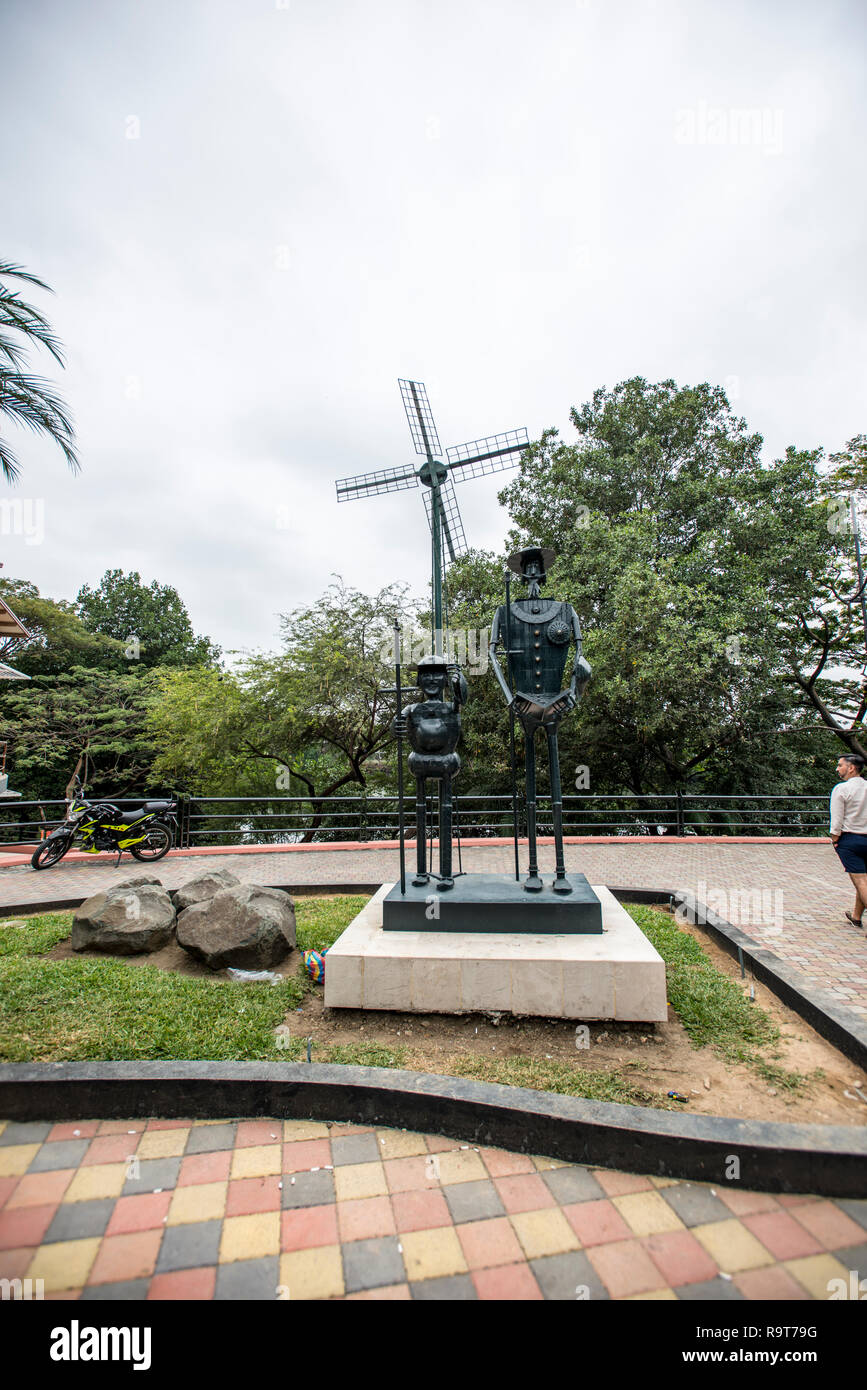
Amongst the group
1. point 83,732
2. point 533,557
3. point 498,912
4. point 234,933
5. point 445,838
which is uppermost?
point 533,557

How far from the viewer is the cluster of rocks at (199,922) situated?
4.66 m

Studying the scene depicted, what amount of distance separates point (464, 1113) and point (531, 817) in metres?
2.49

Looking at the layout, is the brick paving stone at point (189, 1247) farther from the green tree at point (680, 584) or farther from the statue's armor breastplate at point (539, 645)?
the green tree at point (680, 584)

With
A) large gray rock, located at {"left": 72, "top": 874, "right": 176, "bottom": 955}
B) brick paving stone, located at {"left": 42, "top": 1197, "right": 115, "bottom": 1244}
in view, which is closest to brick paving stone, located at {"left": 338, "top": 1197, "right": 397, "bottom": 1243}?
brick paving stone, located at {"left": 42, "top": 1197, "right": 115, "bottom": 1244}

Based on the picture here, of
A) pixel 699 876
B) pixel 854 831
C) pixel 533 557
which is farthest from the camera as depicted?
pixel 699 876

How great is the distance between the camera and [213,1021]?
3.74 m

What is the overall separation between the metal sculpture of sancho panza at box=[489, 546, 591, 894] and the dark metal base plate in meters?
0.49

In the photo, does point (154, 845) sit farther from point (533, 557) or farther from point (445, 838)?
point (533, 557)

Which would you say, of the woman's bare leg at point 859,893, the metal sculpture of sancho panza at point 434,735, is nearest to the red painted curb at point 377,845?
the woman's bare leg at point 859,893

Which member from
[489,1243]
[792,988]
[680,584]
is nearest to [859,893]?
[792,988]

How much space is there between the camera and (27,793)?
23.5 meters

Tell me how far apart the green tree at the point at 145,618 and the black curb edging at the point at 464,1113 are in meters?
26.8

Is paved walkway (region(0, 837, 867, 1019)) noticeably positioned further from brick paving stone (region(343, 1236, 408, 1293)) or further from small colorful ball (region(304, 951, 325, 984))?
brick paving stone (region(343, 1236, 408, 1293))
